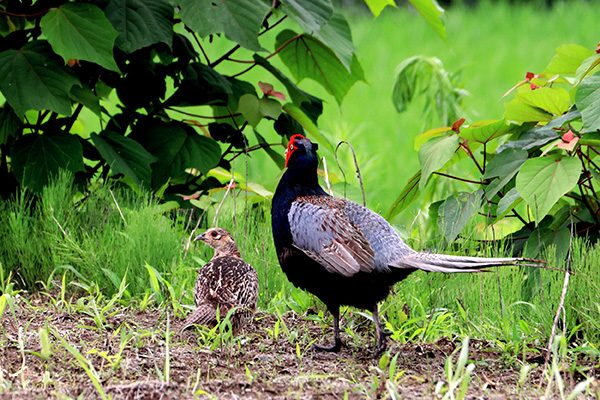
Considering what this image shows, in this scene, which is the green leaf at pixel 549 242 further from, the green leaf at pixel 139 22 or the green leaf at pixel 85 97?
the green leaf at pixel 85 97

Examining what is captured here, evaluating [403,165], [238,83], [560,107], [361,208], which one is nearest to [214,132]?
[238,83]

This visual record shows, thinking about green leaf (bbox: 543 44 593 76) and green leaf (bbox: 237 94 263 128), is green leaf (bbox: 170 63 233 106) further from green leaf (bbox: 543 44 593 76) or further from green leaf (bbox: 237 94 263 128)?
green leaf (bbox: 543 44 593 76)

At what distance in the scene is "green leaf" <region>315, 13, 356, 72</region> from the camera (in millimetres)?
4309

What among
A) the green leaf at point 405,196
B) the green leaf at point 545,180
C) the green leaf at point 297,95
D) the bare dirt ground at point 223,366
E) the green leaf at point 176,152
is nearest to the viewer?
the bare dirt ground at point 223,366

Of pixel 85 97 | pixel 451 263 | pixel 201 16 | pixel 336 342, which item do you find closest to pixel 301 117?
pixel 201 16

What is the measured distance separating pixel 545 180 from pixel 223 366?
1794 millimetres

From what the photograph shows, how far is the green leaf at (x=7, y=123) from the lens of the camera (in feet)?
13.8

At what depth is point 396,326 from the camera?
341 centimetres

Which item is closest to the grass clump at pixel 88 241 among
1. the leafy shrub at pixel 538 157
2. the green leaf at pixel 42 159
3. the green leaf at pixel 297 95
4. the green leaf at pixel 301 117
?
the green leaf at pixel 42 159

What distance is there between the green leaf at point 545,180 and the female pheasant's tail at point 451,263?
1.83 ft

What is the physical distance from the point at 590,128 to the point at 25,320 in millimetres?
2882

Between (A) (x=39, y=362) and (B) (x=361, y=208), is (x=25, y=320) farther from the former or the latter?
(B) (x=361, y=208)

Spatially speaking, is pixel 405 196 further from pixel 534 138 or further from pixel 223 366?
pixel 223 366

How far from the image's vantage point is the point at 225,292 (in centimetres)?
329
